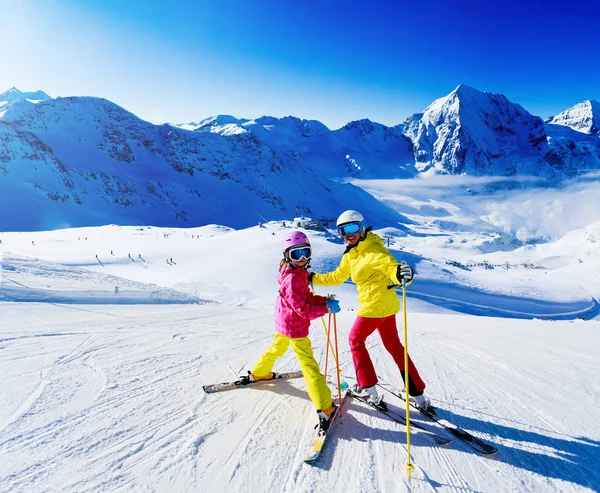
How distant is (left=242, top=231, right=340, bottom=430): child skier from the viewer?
3.22 meters

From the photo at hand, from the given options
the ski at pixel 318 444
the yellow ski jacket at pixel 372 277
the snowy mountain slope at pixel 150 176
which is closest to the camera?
the ski at pixel 318 444

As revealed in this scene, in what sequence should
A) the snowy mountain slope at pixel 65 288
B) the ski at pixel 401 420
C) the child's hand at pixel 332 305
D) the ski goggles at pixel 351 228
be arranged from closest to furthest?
the ski at pixel 401 420 → the child's hand at pixel 332 305 → the ski goggles at pixel 351 228 → the snowy mountain slope at pixel 65 288

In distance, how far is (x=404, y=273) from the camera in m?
3.00

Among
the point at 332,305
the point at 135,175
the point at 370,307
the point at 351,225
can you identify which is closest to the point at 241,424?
the point at 332,305

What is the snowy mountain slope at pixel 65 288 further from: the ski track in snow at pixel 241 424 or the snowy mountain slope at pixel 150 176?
the snowy mountain slope at pixel 150 176

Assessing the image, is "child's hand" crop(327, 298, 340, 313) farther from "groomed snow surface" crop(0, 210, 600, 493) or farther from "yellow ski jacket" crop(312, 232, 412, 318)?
"groomed snow surface" crop(0, 210, 600, 493)

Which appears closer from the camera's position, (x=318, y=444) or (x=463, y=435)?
(x=318, y=444)

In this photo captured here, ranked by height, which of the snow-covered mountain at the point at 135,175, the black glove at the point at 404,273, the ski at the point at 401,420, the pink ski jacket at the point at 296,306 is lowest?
the ski at the point at 401,420

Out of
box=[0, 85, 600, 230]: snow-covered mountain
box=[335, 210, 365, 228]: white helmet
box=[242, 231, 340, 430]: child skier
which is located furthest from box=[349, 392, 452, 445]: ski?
box=[0, 85, 600, 230]: snow-covered mountain

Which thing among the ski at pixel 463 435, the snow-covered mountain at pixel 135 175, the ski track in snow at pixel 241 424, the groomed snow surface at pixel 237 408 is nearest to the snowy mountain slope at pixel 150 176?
the snow-covered mountain at pixel 135 175

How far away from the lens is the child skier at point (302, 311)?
127 inches

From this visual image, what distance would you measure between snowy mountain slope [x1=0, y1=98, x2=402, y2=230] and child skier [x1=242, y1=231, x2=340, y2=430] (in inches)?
3941

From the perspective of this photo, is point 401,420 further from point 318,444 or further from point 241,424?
point 241,424

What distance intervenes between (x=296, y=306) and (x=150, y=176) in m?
138
